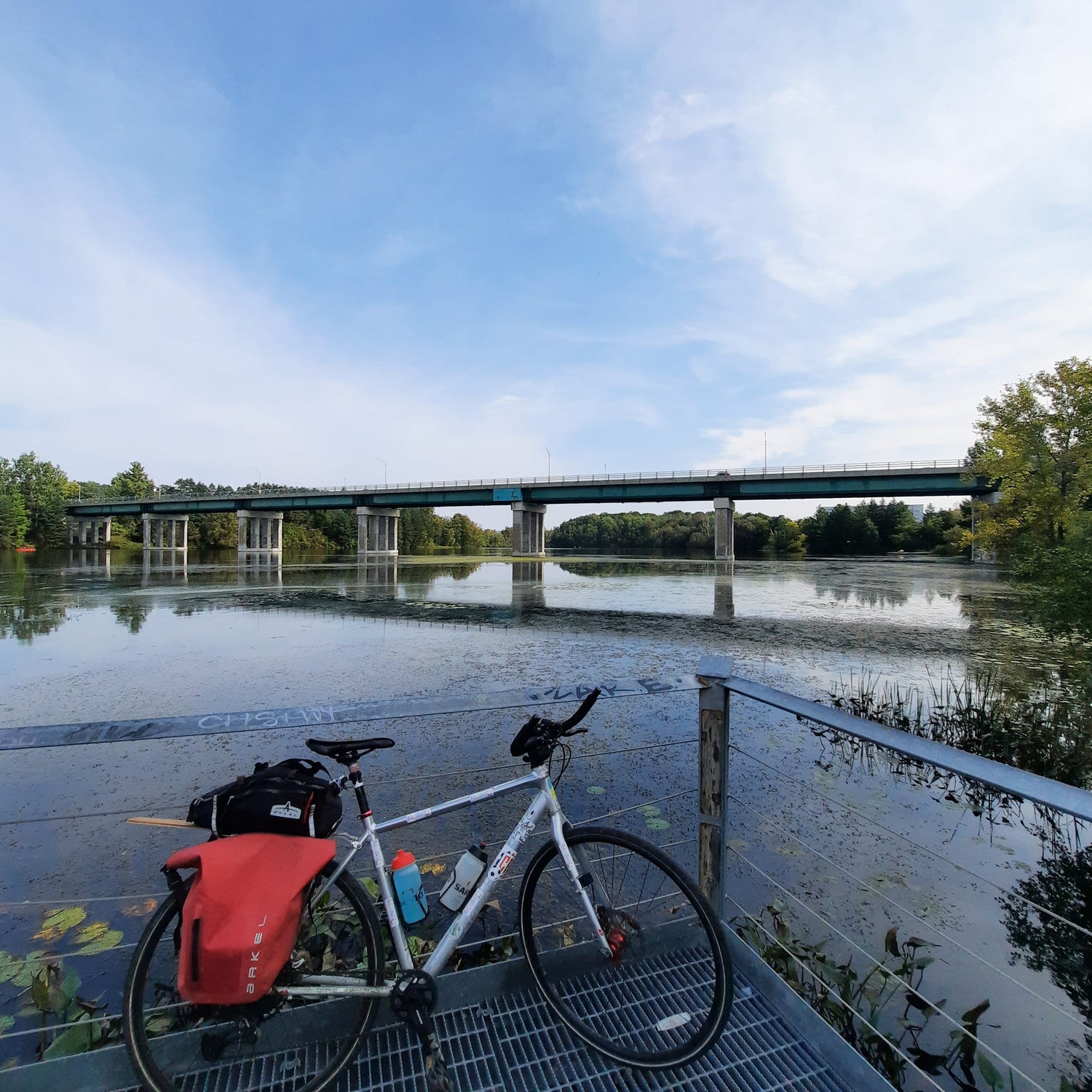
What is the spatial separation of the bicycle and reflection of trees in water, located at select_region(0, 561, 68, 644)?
14.6m

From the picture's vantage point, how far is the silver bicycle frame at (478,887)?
2246 mm

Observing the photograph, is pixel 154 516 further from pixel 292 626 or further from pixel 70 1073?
pixel 70 1073

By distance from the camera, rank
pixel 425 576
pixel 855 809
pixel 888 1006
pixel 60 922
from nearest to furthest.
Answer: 1. pixel 855 809
2. pixel 888 1006
3. pixel 60 922
4. pixel 425 576

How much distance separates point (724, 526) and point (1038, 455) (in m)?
32.8

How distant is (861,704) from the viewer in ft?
27.1

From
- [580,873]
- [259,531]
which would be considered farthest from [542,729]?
[259,531]

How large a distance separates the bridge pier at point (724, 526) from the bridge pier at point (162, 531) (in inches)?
2789

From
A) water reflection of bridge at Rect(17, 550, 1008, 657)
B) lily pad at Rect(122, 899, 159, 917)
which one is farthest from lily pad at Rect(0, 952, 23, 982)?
water reflection of bridge at Rect(17, 550, 1008, 657)

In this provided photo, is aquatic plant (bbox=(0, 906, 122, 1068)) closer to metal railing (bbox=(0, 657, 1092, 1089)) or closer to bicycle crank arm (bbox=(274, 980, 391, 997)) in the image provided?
metal railing (bbox=(0, 657, 1092, 1089))

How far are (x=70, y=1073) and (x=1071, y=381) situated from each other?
3470 centimetres

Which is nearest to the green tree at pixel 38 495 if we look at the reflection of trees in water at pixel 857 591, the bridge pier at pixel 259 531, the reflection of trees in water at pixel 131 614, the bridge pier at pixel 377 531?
the bridge pier at pixel 259 531

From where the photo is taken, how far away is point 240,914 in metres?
2.00

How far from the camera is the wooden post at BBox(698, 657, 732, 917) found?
109 inches

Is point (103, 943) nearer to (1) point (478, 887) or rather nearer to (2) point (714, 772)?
(1) point (478, 887)
